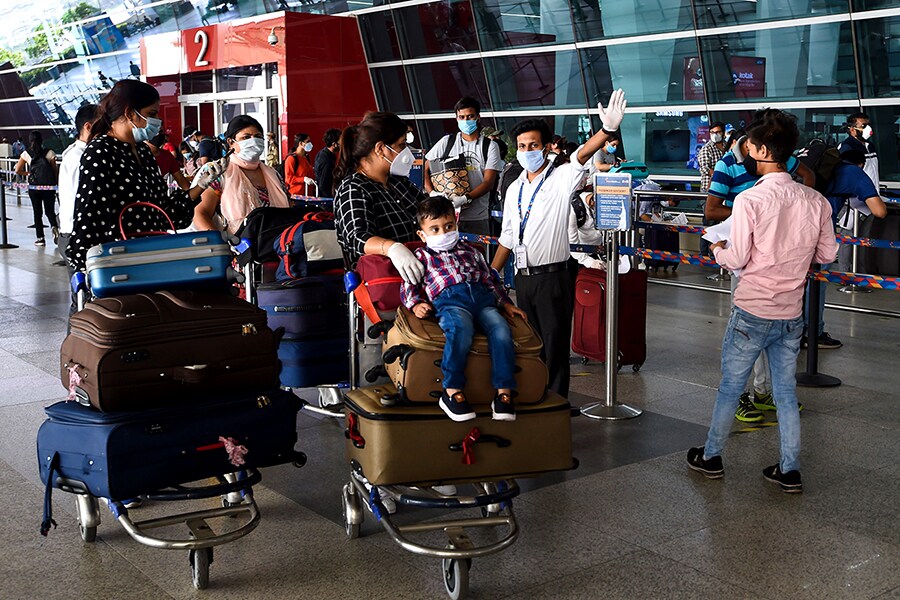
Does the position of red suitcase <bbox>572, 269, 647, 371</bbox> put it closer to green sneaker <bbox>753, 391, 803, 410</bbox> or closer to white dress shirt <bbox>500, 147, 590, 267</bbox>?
green sneaker <bbox>753, 391, 803, 410</bbox>

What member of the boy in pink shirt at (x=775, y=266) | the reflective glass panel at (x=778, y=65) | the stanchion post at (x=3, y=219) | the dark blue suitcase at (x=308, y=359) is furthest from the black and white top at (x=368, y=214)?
the stanchion post at (x=3, y=219)

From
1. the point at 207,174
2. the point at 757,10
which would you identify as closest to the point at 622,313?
the point at 207,174

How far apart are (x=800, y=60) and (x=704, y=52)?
170cm

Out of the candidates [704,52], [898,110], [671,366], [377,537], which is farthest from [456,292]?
[704,52]

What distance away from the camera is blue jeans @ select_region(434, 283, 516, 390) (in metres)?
3.84

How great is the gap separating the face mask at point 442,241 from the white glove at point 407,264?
93 millimetres

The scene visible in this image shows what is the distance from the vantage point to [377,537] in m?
4.23

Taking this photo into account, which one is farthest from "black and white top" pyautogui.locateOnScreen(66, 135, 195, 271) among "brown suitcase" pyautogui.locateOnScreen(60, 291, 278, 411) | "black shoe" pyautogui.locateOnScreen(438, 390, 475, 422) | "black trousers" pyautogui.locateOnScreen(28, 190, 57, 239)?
"black trousers" pyautogui.locateOnScreen(28, 190, 57, 239)

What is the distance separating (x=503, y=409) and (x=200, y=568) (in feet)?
4.22

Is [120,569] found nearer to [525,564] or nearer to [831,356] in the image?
[525,564]

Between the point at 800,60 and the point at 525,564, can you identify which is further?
the point at 800,60

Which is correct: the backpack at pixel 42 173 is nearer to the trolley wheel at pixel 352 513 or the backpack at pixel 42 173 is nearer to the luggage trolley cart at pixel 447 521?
the luggage trolley cart at pixel 447 521

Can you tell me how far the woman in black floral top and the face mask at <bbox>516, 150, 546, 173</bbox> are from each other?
6.80 feet

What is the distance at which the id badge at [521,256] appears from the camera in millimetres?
5829
